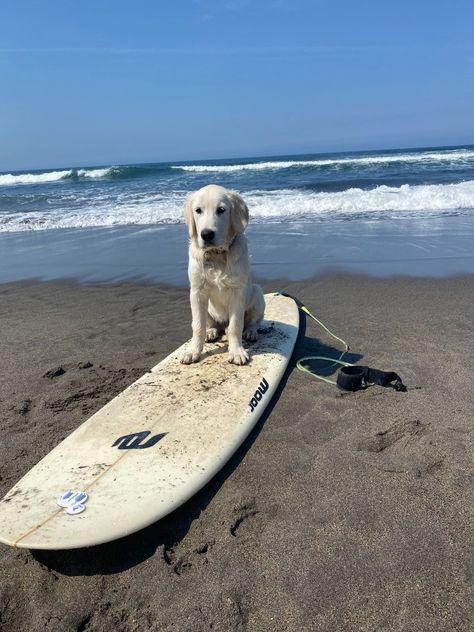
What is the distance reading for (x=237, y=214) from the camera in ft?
12.1

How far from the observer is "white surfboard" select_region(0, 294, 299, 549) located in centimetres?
213

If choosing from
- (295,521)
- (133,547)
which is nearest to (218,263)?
(295,521)

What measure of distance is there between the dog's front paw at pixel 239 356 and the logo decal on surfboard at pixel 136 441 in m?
1.18

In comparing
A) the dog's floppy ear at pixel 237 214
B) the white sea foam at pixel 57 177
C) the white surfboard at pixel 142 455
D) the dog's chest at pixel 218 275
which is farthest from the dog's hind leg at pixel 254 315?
the white sea foam at pixel 57 177

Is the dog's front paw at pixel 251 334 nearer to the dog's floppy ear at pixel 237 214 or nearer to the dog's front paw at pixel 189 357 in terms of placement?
the dog's front paw at pixel 189 357

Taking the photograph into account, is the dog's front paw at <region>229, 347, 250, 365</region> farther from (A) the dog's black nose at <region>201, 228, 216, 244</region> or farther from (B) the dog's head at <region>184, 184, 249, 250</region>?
(A) the dog's black nose at <region>201, 228, 216, 244</region>

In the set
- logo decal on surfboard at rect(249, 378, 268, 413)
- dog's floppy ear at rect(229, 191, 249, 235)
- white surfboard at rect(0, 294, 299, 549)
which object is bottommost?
logo decal on surfboard at rect(249, 378, 268, 413)

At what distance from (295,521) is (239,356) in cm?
180

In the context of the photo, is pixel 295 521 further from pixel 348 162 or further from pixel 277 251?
pixel 348 162

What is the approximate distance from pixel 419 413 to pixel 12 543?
2561 millimetres

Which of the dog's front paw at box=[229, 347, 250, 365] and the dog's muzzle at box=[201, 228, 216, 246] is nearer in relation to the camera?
the dog's muzzle at box=[201, 228, 216, 246]

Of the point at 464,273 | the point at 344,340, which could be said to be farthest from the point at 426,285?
the point at 344,340

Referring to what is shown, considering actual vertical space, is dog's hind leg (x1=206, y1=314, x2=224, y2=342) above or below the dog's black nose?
below

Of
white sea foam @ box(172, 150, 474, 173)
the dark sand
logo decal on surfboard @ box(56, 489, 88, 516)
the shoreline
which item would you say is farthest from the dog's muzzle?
white sea foam @ box(172, 150, 474, 173)
